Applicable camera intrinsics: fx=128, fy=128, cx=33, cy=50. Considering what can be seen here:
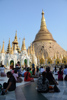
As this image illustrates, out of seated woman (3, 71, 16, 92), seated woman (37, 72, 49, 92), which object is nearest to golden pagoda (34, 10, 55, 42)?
seated woman (3, 71, 16, 92)

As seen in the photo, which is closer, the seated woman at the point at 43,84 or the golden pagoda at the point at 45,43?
the seated woman at the point at 43,84

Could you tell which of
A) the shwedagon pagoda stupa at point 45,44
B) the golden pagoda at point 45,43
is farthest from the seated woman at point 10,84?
the golden pagoda at point 45,43

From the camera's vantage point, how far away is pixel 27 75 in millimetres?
8398

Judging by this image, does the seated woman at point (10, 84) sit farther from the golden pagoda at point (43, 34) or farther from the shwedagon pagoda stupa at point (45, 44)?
the golden pagoda at point (43, 34)

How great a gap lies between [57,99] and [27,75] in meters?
4.57

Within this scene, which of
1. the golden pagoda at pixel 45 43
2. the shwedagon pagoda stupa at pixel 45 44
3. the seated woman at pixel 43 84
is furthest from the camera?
the golden pagoda at pixel 45 43

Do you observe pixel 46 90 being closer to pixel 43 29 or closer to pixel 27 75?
pixel 27 75

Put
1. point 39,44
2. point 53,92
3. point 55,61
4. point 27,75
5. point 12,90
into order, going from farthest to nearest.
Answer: point 39,44 → point 55,61 → point 27,75 → point 12,90 → point 53,92

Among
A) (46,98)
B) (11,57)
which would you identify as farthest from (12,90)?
(11,57)

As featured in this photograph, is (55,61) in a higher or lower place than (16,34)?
lower

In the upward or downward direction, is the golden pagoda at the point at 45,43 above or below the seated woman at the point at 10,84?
above

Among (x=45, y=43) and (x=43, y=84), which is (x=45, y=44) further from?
(x=43, y=84)

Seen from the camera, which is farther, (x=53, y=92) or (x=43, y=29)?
(x=43, y=29)

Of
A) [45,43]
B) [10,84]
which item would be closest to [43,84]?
[10,84]
